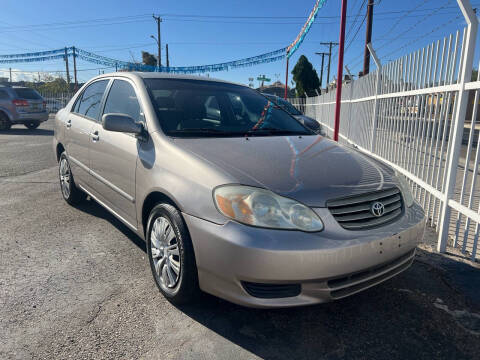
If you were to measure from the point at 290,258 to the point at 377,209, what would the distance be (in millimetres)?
724

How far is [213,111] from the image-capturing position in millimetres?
3402

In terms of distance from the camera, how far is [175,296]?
8.27 ft

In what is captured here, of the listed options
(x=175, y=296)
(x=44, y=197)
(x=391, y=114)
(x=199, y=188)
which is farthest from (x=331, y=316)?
(x=44, y=197)

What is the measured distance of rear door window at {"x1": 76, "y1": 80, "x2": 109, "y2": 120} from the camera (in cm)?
403

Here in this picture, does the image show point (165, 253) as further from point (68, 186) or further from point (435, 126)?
point (435, 126)

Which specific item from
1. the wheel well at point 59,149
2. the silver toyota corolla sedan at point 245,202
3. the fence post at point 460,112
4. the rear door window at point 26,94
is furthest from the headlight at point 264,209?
the rear door window at point 26,94

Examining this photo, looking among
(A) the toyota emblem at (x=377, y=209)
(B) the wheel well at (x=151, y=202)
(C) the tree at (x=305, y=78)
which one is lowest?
(B) the wheel well at (x=151, y=202)

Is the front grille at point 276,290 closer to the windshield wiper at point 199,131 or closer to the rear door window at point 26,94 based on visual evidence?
the windshield wiper at point 199,131

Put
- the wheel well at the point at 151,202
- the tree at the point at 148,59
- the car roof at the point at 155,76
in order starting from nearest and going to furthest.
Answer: the wheel well at the point at 151,202 < the car roof at the point at 155,76 < the tree at the point at 148,59

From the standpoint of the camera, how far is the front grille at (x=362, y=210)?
2215mm

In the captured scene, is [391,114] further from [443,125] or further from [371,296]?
[371,296]

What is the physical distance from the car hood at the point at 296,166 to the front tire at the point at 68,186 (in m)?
2.50

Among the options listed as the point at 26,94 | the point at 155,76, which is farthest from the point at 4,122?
the point at 155,76

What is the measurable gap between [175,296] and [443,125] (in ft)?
10.6
